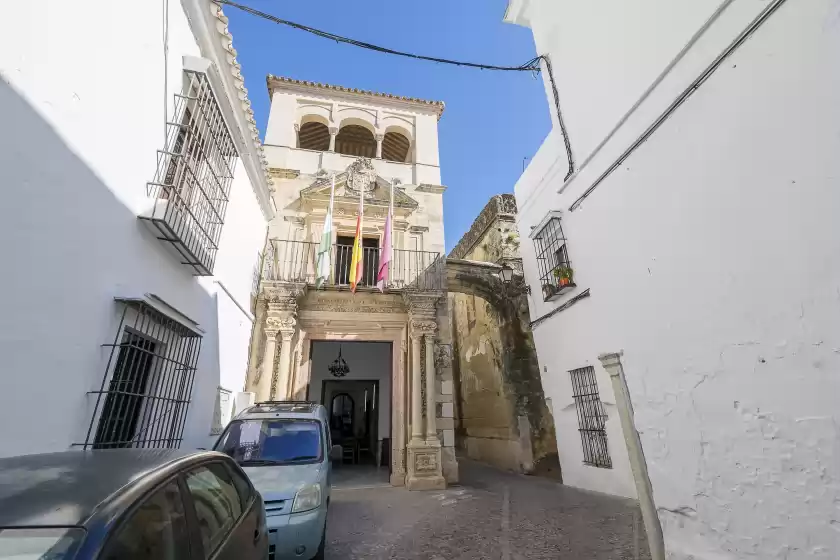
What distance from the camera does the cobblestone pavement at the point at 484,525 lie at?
13.6 ft

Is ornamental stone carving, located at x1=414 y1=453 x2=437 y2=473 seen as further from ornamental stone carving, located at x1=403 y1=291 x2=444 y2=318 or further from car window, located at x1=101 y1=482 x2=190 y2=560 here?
car window, located at x1=101 y1=482 x2=190 y2=560

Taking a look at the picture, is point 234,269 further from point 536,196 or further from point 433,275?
point 536,196

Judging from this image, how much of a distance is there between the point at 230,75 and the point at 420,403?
671 cm

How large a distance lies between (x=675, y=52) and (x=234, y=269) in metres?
6.75

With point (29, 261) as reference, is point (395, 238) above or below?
above

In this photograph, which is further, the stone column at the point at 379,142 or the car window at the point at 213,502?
the stone column at the point at 379,142

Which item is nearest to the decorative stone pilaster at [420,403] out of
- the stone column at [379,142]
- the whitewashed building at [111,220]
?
the whitewashed building at [111,220]

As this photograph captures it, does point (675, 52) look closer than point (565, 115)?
Yes

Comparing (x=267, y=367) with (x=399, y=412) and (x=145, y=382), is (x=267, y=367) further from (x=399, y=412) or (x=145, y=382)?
(x=145, y=382)

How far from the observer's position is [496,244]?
12.7 meters

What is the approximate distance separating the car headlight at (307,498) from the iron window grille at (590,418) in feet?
16.1

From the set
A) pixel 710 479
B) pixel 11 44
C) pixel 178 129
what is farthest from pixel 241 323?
pixel 710 479

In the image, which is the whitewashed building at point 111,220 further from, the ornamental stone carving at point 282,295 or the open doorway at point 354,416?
the open doorway at point 354,416

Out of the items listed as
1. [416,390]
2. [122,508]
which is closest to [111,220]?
[122,508]
